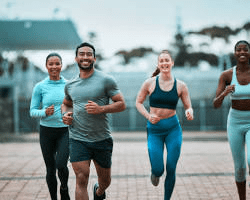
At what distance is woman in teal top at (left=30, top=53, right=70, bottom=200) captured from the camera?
5.38 metres

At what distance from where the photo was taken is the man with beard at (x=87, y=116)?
4652 millimetres

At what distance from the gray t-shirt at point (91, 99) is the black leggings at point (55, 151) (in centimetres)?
68

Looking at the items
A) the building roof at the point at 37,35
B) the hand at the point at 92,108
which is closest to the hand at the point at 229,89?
the hand at the point at 92,108

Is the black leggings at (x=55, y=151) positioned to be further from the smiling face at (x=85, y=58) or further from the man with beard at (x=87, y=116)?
the smiling face at (x=85, y=58)

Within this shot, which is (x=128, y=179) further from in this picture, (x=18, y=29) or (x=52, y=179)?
(x=18, y=29)

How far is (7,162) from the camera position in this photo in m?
10.6

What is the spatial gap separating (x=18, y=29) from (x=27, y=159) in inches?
531

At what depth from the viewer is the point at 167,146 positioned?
206 inches

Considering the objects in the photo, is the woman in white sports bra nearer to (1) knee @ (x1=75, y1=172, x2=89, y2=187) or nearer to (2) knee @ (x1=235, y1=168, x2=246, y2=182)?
(2) knee @ (x1=235, y1=168, x2=246, y2=182)

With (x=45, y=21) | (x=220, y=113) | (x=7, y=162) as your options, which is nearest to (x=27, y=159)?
(x=7, y=162)

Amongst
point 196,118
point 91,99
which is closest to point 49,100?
point 91,99

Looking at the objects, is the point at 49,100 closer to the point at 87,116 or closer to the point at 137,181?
the point at 87,116

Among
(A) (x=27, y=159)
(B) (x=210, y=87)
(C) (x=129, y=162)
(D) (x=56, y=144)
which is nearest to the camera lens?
(D) (x=56, y=144)

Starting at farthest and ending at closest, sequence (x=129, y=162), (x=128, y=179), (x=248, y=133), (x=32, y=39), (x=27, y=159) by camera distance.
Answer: (x=32, y=39) → (x=27, y=159) → (x=129, y=162) → (x=128, y=179) → (x=248, y=133)
